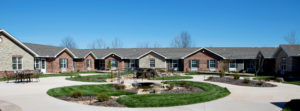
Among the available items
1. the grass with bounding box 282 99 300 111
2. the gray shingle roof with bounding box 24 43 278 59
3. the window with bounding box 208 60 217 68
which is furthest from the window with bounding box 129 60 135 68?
the grass with bounding box 282 99 300 111

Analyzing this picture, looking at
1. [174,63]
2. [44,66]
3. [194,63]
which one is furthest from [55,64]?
Answer: [194,63]

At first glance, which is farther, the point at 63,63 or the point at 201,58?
the point at 201,58

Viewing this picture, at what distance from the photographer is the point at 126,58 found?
37656 mm

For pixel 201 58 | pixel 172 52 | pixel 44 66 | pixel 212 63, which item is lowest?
pixel 44 66

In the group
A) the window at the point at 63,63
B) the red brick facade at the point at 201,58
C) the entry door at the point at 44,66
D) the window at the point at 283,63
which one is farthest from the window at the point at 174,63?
the entry door at the point at 44,66

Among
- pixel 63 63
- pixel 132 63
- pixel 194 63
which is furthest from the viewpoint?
pixel 132 63

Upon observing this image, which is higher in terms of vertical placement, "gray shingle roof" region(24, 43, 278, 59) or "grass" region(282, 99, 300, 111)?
"gray shingle roof" region(24, 43, 278, 59)

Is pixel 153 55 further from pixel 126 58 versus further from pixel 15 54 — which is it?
pixel 15 54

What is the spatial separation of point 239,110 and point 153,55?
28.7 meters

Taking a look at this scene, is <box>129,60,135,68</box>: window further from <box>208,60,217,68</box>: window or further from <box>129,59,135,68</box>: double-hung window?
<box>208,60,217,68</box>: window

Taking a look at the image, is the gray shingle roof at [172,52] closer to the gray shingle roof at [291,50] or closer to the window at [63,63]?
the gray shingle roof at [291,50]

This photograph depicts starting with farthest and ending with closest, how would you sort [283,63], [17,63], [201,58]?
[201,58] → [283,63] → [17,63]

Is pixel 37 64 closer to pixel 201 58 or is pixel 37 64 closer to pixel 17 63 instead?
pixel 17 63

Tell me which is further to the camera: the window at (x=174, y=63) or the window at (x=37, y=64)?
the window at (x=174, y=63)
